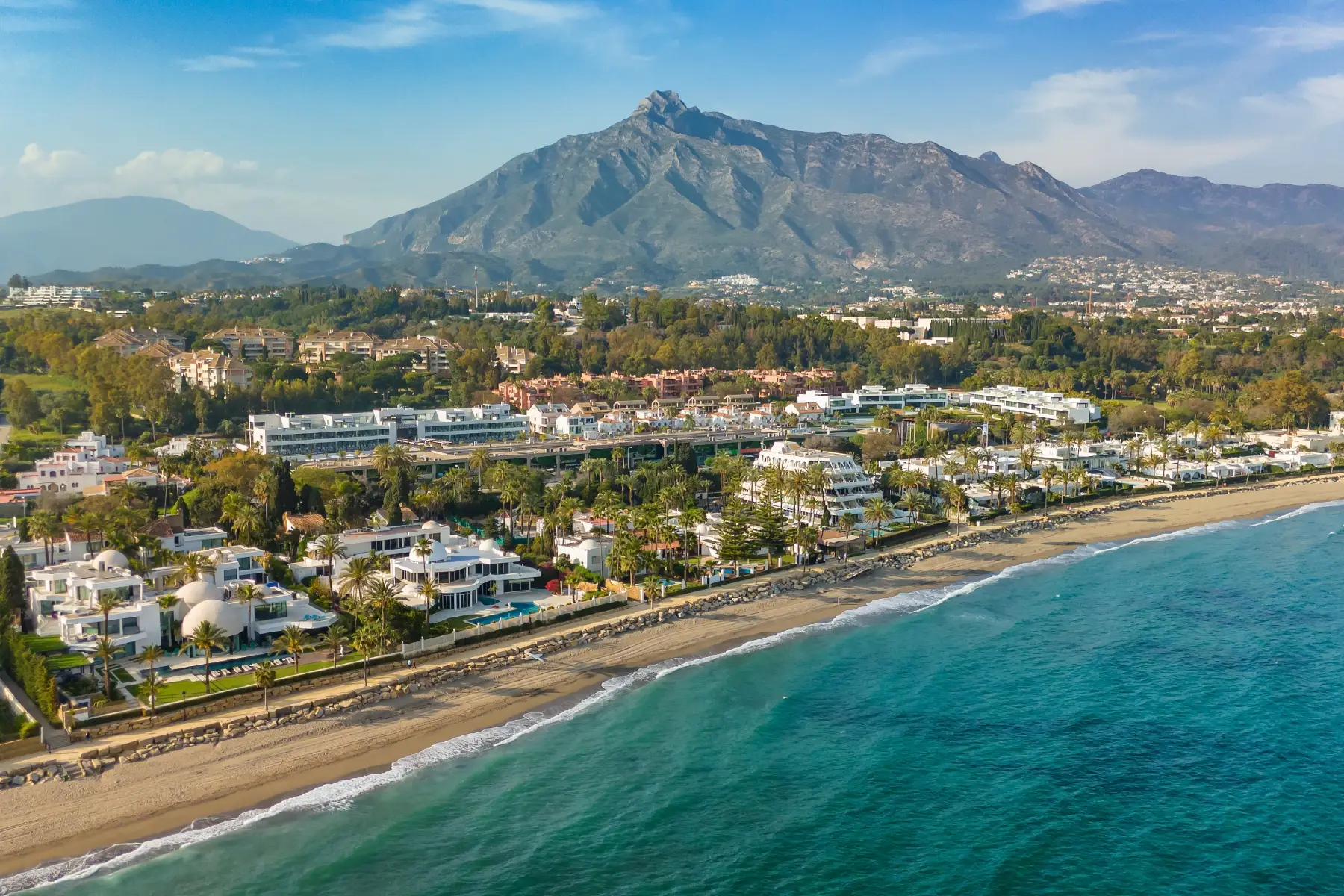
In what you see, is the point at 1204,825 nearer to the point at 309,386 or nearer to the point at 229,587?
the point at 229,587

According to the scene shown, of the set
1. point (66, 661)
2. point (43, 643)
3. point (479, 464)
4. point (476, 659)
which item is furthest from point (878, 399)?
point (66, 661)

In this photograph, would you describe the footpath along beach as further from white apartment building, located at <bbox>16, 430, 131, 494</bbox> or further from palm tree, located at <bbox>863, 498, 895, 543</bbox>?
white apartment building, located at <bbox>16, 430, 131, 494</bbox>

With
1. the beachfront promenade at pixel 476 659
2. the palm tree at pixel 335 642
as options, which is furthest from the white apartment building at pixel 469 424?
the palm tree at pixel 335 642

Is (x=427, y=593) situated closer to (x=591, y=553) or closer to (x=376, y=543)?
(x=376, y=543)


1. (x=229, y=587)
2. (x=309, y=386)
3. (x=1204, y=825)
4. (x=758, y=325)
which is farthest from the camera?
(x=758, y=325)

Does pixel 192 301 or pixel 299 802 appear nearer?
pixel 299 802

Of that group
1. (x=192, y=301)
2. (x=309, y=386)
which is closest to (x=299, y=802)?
(x=309, y=386)

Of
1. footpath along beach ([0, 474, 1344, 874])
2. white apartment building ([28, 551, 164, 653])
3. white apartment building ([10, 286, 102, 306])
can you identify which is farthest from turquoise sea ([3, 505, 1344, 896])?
white apartment building ([10, 286, 102, 306])
